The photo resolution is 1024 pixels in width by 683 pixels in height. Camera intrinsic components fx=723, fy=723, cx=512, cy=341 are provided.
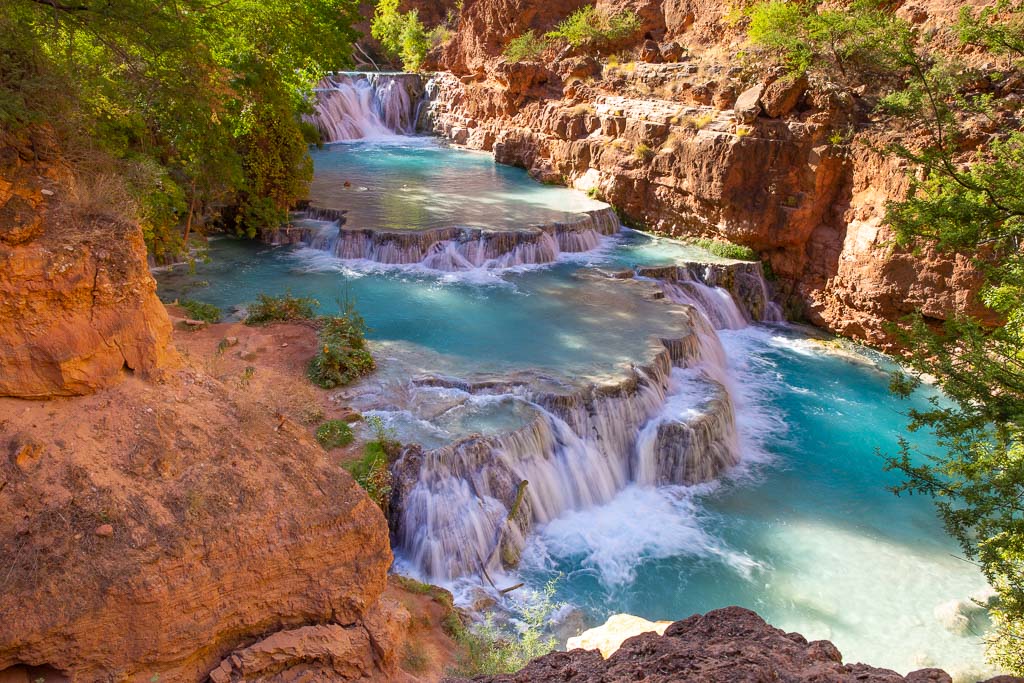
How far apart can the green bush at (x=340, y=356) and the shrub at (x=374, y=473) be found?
5.31 ft

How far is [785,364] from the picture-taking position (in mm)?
13305

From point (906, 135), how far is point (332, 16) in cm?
1064

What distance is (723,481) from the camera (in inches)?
390

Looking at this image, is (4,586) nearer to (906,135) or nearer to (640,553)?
(640,553)

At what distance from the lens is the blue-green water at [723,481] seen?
7.84m

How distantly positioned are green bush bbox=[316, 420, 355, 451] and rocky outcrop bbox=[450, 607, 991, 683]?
484 centimetres

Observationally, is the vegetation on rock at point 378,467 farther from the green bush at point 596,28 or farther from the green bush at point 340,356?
the green bush at point 596,28

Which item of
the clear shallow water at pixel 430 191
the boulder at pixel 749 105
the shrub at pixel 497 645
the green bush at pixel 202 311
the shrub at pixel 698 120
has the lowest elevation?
the shrub at pixel 497 645

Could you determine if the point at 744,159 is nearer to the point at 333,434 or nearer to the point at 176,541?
the point at 333,434

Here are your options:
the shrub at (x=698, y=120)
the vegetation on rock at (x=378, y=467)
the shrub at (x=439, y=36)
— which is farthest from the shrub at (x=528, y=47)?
the vegetation on rock at (x=378, y=467)

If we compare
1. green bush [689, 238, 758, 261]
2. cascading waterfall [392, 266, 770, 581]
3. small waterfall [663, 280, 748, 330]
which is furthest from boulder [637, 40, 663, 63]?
cascading waterfall [392, 266, 770, 581]

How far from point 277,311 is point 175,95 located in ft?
11.7

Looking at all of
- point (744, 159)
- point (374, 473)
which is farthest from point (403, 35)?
point (374, 473)

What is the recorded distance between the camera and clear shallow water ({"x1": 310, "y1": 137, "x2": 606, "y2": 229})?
1580 cm
